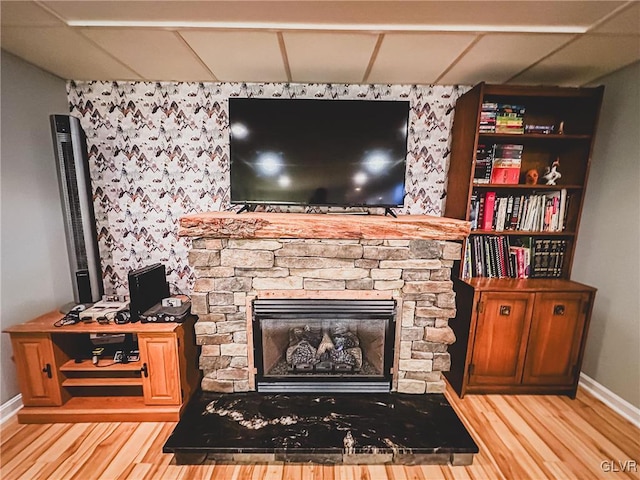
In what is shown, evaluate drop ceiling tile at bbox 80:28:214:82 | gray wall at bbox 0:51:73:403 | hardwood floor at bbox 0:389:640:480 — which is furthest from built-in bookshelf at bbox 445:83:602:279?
gray wall at bbox 0:51:73:403

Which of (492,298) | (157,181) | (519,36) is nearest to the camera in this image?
(519,36)

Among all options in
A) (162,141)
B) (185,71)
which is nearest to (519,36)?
(185,71)

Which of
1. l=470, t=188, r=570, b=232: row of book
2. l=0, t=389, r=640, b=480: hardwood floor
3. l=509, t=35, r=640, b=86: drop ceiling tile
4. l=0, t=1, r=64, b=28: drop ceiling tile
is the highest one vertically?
l=509, t=35, r=640, b=86: drop ceiling tile

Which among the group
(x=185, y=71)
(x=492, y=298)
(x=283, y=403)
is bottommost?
(x=283, y=403)

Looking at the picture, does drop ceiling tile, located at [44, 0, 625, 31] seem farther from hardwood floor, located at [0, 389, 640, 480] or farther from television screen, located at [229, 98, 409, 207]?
hardwood floor, located at [0, 389, 640, 480]

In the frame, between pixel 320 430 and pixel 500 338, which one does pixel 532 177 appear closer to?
pixel 500 338

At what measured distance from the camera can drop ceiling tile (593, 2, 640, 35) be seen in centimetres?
122

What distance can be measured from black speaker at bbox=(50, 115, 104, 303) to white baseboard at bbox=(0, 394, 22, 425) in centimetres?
68

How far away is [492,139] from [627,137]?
31.6 inches

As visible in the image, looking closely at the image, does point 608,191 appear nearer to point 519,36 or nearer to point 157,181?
point 519,36

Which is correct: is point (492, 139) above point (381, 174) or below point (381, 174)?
above

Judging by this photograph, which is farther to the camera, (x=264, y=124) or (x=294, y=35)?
(x=264, y=124)

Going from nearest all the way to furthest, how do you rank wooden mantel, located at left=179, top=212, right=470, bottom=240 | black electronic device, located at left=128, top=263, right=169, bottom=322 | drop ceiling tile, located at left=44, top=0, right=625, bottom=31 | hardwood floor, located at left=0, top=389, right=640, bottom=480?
drop ceiling tile, located at left=44, top=0, right=625, bottom=31 → hardwood floor, located at left=0, top=389, right=640, bottom=480 → wooden mantel, located at left=179, top=212, right=470, bottom=240 → black electronic device, located at left=128, top=263, right=169, bottom=322

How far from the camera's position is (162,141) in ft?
6.99
